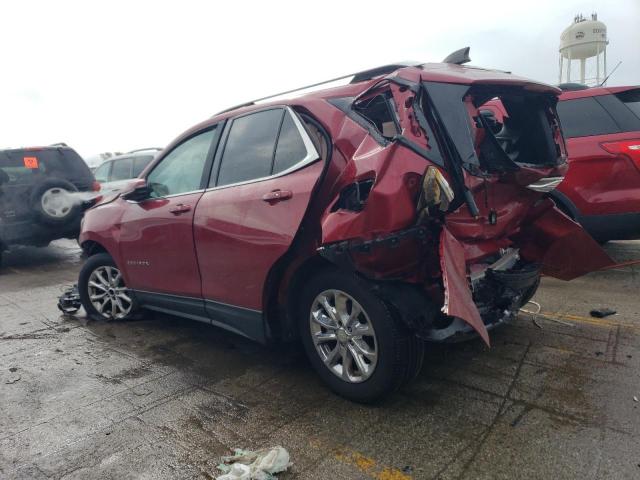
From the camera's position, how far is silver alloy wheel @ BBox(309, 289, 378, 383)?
274cm

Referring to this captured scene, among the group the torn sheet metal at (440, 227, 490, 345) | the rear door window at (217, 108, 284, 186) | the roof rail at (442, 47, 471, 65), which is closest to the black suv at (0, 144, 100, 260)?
the rear door window at (217, 108, 284, 186)

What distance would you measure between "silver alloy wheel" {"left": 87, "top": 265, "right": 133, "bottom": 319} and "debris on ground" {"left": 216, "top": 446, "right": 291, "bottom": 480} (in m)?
2.64

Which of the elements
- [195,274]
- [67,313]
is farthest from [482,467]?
[67,313]

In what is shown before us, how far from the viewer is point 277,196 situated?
9.77 ft

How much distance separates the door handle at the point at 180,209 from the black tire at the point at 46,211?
203 inches

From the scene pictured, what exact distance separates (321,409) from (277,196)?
4.27ft

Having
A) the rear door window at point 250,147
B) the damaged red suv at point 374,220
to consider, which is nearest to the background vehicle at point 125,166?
the damaged red suv at point 374,220

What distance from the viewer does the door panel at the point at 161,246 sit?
3.70 m

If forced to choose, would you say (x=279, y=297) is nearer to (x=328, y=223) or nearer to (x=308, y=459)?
(x=328, y=223)

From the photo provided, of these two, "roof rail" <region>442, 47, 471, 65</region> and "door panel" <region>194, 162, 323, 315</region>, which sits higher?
"roof rail" <region>442, 47, 471, 65</region>

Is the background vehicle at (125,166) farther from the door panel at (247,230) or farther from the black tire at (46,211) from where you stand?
the door panel at (247,230)

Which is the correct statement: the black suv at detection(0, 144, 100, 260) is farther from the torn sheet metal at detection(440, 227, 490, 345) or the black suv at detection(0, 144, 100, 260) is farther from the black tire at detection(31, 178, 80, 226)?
the torn sheet metal at detection(440, 227, 490, 345)

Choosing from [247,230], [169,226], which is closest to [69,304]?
[169,226]

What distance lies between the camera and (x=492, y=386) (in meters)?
2.97
